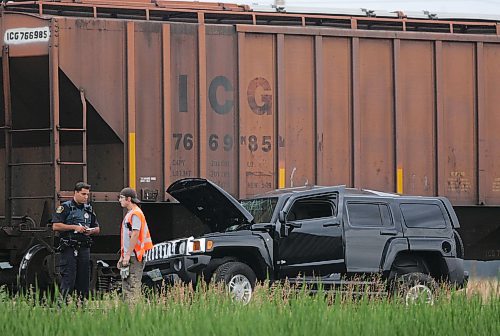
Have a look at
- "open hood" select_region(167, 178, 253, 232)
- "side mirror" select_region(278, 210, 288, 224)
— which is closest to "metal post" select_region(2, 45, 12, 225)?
"open hood" select_region(167, 178, 253, 232)

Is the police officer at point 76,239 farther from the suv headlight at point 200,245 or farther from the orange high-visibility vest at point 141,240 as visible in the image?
the suv headlight at point 200,245

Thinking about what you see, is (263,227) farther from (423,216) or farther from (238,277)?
(423,216)

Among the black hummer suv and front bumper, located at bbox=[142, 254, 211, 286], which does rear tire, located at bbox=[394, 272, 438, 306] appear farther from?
front bumper, located at bbox=[142, 254, 211, 286]

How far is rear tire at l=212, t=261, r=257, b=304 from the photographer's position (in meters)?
12.8

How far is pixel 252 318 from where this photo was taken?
28.4 ft

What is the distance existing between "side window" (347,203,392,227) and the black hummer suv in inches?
0.5

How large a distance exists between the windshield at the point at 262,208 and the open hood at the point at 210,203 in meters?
0.32

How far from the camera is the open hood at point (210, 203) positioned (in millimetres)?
13461

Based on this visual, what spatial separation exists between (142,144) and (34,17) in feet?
7.60

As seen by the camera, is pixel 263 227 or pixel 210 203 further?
pixel 210 203

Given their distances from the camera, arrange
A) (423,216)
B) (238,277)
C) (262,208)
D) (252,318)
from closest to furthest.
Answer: (252,318), (238,277), (262,208), (423,216)

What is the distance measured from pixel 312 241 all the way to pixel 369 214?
94 cm

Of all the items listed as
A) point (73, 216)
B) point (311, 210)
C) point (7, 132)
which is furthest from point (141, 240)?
point (7, 132)

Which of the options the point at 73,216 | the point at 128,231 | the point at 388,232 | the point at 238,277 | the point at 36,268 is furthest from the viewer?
the point at 36,268
